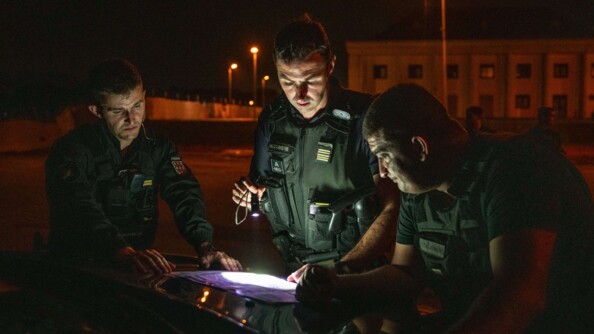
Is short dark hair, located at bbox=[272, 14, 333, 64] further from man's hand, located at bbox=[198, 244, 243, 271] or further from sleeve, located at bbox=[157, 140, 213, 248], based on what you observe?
man's hand, located at bbox=[198, 244, 243, 271]

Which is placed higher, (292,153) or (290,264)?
(292,153)

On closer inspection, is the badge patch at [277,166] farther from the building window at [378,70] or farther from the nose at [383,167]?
the building window at [378,70]

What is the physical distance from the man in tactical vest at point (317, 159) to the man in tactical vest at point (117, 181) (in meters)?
0.36

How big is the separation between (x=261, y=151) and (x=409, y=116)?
5.93 feet

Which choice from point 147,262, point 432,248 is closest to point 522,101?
point 147,262

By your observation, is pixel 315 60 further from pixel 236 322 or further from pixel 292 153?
pixel 236 322

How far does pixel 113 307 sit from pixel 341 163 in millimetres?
1575

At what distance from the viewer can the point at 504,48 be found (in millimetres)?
55562

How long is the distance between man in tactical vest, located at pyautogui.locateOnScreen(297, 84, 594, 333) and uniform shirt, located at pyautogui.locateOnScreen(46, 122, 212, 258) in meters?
1.29

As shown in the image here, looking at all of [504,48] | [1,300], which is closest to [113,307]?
[1,300]

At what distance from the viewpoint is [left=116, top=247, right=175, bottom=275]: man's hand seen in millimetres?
2828

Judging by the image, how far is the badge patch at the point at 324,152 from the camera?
356 centimetres

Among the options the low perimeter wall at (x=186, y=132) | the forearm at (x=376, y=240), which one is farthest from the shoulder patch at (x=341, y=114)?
the low perimeter wall at (x=186, y=132)

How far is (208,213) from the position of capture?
12055mm
